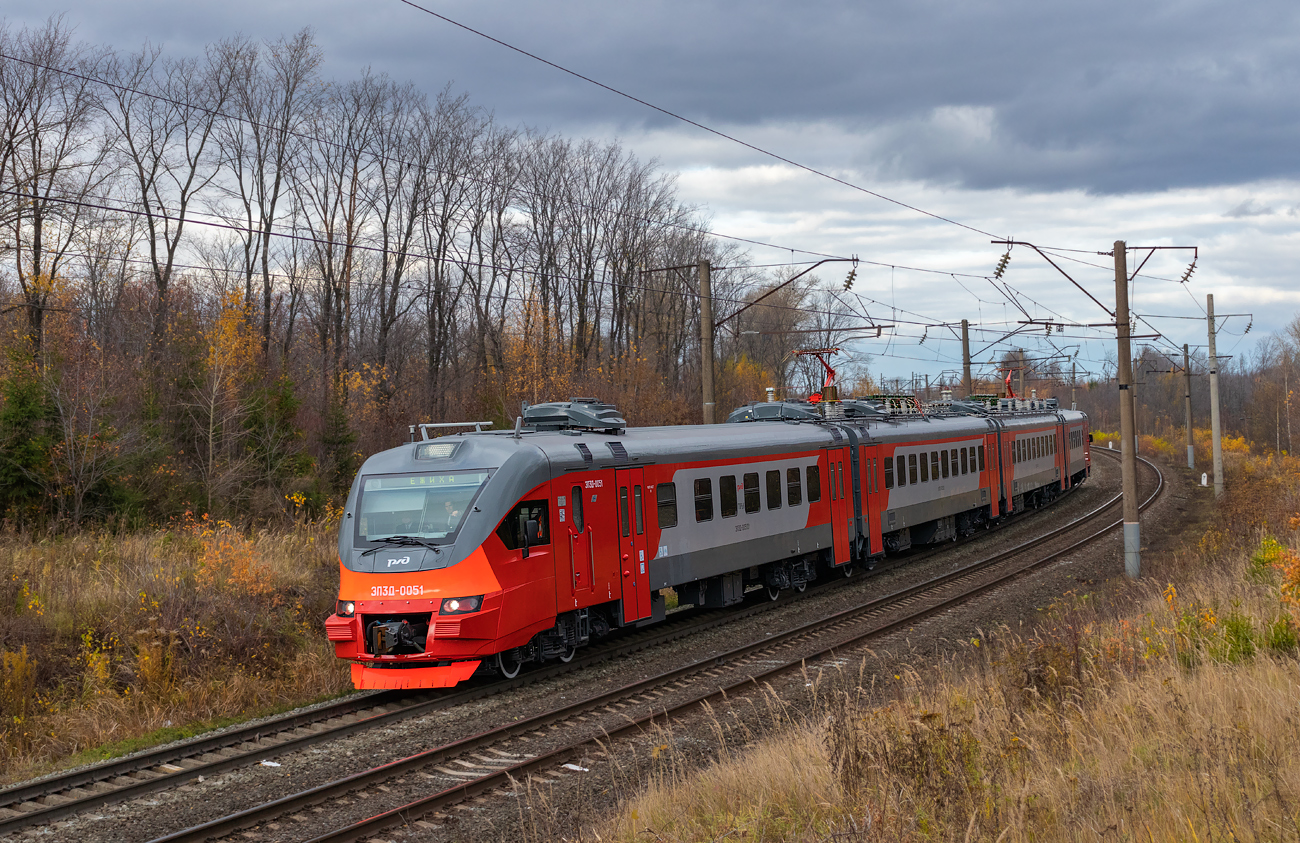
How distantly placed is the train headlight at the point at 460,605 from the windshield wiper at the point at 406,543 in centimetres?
58

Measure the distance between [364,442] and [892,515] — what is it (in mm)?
15437

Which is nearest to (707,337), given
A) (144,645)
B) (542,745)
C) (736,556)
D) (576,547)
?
(736,556)

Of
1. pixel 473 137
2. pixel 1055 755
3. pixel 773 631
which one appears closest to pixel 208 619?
pixel 773 631

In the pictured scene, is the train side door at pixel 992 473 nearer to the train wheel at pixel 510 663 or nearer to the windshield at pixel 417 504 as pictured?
the train wheel at pixel 510 663

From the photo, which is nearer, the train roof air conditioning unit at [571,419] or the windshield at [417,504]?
the windshield at [417,504]

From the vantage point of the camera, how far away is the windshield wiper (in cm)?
1099

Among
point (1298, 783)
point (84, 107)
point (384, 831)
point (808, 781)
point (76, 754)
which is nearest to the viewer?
point (1298, 783)

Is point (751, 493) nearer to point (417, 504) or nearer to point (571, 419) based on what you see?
point (571, 419)

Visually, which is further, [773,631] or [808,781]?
[773,631]

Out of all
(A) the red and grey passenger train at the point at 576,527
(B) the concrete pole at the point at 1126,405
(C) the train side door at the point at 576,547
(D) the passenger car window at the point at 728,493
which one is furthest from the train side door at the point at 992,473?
(C) the train side door at the point at 576,547

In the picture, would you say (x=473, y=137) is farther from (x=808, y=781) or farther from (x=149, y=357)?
(x=808, y=781)

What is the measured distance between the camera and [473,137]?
3975cm

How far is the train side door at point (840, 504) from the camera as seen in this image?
19.4m

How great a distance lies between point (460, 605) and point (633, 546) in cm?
340
